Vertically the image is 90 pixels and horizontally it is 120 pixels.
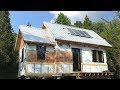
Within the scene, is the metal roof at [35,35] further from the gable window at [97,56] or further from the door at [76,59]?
the gable window at [97,56]

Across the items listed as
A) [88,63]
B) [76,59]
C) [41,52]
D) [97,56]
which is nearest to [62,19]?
[97,56]

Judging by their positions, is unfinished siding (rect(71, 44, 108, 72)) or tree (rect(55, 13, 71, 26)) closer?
unfinished siding (rect(71, 44, 108, 72))

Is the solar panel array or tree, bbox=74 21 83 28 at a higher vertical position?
tree, bbox=74 21 83 28

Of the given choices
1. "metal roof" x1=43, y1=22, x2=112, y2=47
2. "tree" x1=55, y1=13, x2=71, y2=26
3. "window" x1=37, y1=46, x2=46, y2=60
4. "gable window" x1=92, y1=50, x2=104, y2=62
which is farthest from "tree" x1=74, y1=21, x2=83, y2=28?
"window" x1=37, y1=46, x2=46, y2=60

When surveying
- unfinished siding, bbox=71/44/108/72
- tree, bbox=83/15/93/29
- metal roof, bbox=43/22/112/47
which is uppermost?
tree, bbox=83/15/93/29

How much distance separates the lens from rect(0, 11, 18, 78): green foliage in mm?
25467

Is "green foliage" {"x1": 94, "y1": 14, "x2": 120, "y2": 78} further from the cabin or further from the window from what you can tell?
the window

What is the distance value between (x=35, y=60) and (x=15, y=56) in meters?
11.1

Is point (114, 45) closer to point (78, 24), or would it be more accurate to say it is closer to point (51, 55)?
point (51, 55)

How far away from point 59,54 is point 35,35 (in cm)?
249

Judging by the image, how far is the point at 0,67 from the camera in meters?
25.7

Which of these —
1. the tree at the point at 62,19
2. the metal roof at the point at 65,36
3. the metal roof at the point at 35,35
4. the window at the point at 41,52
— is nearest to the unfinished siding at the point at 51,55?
the window at the point at 41,52

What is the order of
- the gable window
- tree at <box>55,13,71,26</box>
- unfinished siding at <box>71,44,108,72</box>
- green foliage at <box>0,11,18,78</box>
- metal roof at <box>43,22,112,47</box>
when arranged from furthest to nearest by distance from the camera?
tree at <box>55,13,71,26</box>
green foliage at <box>0,11,18,78</box>
the gable window
metal roof at <box>43,22,112,47</box>
unfinished siding at <box>71,44,108,72</box>
